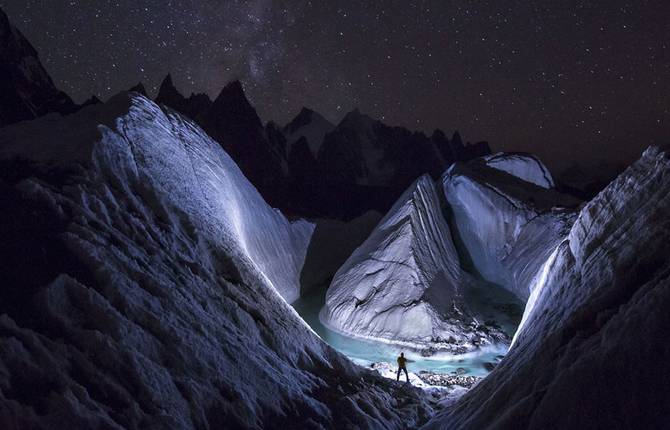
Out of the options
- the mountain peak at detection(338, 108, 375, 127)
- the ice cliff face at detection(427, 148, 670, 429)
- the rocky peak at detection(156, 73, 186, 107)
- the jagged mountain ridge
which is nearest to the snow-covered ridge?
the ice cliff face at detection(427, 148, 670, 429)

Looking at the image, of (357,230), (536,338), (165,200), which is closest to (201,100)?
(357,230)

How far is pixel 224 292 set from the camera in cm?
716

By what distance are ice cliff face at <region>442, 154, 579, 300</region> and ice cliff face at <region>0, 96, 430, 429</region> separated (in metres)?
11.6

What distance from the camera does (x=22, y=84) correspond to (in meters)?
36.9

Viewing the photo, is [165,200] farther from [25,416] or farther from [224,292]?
[25,416]

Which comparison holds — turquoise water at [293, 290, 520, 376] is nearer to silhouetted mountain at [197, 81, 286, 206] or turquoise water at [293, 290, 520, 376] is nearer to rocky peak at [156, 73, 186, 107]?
silhouetted mountain at [197, 81, 286, 206]

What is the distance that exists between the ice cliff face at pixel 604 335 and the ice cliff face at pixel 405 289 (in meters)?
7.62

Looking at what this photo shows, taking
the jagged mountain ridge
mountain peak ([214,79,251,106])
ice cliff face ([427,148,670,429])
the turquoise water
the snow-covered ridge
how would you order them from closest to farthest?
ice cliff face ([427,148,670,429]), the snow-covered ridge, the turquoise water, the jagged mountain ridge, mountain peak ([214,79,251,106])

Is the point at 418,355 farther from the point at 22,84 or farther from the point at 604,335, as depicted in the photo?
the point at 22,84

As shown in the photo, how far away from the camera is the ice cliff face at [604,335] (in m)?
3.05

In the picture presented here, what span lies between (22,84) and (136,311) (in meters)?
44.1

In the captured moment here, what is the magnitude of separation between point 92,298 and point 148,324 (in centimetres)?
76

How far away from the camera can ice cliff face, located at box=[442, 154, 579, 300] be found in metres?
17.0

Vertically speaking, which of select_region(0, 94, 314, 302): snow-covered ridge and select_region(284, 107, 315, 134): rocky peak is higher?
select_region(284, 107, 315, 134): rocky peak
